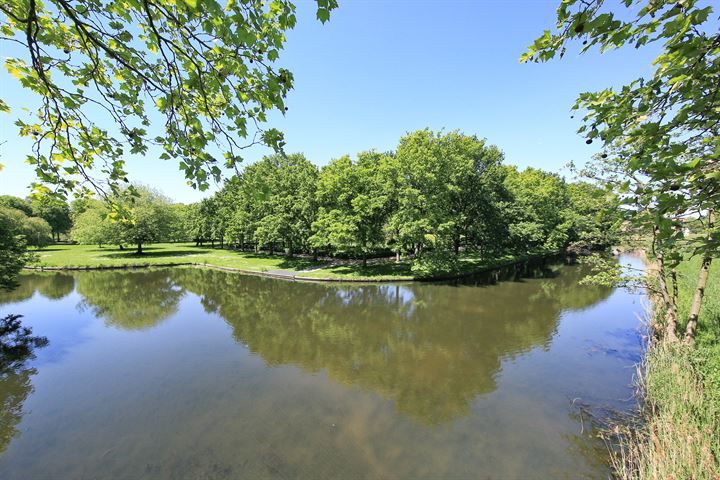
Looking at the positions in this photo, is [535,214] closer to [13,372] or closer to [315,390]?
[315,390]

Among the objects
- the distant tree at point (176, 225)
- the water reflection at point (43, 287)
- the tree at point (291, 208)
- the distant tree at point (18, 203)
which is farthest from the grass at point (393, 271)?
the distant tree at point (18, 203)

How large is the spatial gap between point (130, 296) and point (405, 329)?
1962cm

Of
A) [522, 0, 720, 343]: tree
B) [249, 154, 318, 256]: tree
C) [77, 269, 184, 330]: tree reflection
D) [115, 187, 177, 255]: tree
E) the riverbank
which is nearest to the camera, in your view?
[522, 0, 720, 343]: tree

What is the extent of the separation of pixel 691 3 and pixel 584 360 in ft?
40.1

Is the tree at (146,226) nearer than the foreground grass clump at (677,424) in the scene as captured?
No

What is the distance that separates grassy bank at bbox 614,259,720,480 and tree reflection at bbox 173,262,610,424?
3556 millimetres

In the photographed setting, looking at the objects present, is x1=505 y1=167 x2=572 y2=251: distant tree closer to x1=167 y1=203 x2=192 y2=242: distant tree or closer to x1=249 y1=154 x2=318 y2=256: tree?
x1=249 y1=154 x2=318 y2=256: tree

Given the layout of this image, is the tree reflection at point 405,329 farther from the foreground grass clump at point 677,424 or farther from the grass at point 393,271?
the foreground grass clump at point 677,424

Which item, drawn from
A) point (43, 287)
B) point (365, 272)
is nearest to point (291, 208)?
point (365, 272)

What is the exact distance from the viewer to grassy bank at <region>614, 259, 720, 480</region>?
175 inches

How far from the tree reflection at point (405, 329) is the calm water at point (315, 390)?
3.4 inches

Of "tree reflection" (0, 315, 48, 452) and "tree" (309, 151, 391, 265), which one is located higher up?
"tree" (309, 151, 391, 265)

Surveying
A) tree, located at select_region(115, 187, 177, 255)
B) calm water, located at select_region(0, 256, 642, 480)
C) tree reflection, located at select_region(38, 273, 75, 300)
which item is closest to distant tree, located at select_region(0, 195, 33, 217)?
tree, located at select_region(115, 187, 177, 255)

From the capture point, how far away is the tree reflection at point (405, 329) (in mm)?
9391
